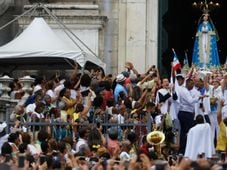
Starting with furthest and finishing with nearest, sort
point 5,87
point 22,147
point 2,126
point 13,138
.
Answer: point 5,87 → point 2,126 → point 13,138 → point 22,147

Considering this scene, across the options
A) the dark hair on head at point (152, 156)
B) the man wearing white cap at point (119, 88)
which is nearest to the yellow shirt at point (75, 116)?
the man wearing white cap at point (119, 88)

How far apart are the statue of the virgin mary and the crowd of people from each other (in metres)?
6.50

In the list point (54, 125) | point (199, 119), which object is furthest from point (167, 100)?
point (54, 125)

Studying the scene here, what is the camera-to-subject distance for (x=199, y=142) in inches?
866

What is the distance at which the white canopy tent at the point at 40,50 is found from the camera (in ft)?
85.9

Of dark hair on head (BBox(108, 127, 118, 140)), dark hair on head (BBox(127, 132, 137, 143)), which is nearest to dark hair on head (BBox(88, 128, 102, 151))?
dark hair on head (BBox(108, 127, 118, 140))

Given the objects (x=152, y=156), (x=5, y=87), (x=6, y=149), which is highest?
(x=5, y=87)

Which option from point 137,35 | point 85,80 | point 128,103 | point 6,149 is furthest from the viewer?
point 137,35

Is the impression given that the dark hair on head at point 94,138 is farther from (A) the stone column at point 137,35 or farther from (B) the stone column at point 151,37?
(B) the stone column at point 151,37

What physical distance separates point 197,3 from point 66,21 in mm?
12830

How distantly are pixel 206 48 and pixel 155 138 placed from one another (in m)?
12.3

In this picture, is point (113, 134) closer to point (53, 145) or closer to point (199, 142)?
point (53, 145)

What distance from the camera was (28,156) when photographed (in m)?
16.6

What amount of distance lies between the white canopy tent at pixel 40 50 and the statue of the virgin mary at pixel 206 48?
6.07 meters
